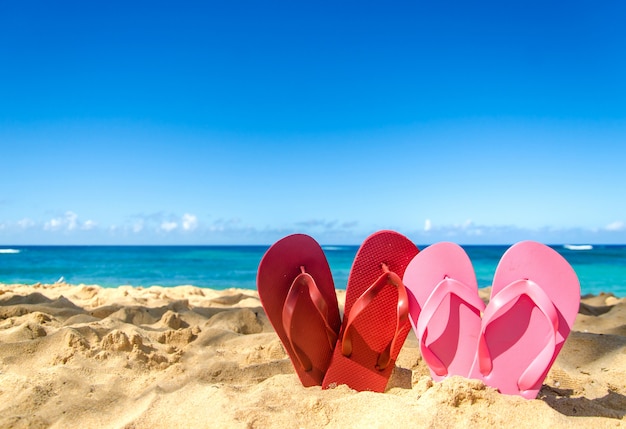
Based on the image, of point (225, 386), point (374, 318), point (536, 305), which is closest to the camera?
point (536, 305)

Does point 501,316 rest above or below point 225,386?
above

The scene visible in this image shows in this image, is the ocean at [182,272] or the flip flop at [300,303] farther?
the ocean at [182,272]

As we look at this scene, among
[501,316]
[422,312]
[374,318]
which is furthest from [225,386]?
[501,316]

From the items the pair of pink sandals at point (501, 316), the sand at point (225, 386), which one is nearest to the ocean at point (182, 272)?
the sand at point (225, 386)

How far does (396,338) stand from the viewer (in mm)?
Answer: 1919

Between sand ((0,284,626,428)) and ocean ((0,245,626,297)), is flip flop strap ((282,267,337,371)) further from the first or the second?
ocean ((0,245,626,297))

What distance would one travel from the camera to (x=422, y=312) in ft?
6.19

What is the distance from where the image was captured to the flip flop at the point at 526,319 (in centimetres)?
172

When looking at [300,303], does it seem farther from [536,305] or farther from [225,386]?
[536,305]

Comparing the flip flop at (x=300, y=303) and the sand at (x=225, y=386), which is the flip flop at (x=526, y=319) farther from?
the flip flop at (x=300, y=303)

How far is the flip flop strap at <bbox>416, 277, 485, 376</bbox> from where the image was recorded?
180 cm

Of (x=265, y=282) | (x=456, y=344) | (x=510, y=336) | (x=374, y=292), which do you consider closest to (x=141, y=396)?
(x=265, y=282)

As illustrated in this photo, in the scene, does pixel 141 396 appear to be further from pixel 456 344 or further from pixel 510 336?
pixel 510 336

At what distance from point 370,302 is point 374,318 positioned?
0.47 ft
